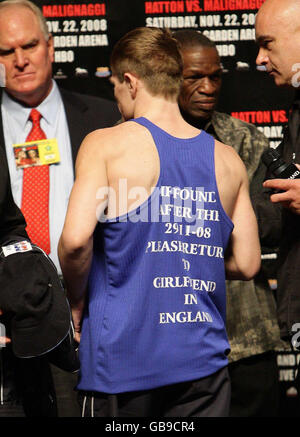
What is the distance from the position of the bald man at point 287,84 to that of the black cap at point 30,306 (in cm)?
92

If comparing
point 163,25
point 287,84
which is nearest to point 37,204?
point 287,84

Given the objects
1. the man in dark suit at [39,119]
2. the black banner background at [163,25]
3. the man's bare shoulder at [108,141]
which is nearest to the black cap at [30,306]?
the man's bare shoulder at [108,141]

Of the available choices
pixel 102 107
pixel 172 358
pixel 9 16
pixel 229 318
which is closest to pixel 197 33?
pixel 102 107

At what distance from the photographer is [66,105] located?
11.5 ft

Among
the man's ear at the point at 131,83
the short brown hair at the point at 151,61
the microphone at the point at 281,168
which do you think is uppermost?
the short brown hair at the point at 151,61

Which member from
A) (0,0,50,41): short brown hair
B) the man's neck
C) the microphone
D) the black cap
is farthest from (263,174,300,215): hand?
(0,0,50,41): short brown hair

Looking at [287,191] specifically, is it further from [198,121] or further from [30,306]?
[198,121]

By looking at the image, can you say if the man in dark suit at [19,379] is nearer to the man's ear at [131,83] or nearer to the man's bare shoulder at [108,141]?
the man's bare shoulder at [108,141]

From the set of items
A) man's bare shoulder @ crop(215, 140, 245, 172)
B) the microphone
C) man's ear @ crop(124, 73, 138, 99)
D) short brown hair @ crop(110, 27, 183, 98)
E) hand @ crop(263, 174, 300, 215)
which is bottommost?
hand @ crop(263, 174, 300, 215)

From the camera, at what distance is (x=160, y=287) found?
221cm

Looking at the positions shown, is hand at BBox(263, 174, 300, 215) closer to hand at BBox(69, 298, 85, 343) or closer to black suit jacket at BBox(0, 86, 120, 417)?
hand at BBox(69, 298, 85, 343)

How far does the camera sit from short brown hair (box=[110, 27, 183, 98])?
2.34m

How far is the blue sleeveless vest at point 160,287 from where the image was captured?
2.17m

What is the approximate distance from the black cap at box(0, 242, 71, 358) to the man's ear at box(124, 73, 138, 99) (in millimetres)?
671
